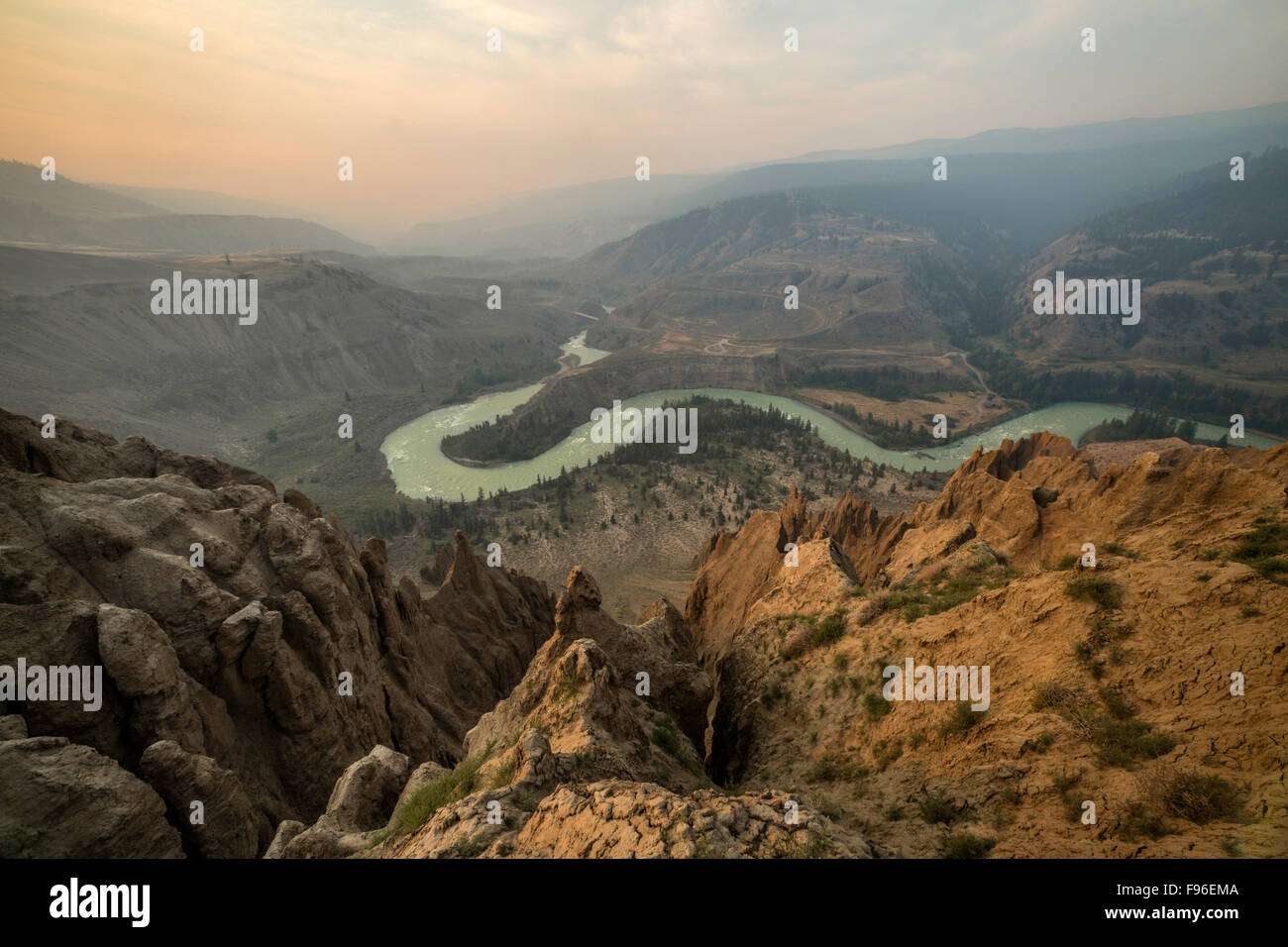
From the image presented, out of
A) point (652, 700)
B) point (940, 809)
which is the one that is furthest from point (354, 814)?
point (940, 809)

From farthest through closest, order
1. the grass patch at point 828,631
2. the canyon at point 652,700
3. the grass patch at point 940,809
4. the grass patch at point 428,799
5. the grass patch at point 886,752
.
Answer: the grass patch at point 828,631
the grass patch at point 886,752
the grass patch at point 428,799
the grass patch at point 940,809
the canyon at point 652,700

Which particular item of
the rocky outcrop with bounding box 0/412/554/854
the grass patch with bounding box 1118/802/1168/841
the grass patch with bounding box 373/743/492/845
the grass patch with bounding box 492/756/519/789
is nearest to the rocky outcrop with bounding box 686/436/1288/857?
the grass patch with bounding box 1118/802/1168/841

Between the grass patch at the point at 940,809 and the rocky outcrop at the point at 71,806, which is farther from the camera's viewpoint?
the grass patch at the point at 940,809

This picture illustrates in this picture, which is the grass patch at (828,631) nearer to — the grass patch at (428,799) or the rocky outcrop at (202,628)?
the grass patch at (428,799)

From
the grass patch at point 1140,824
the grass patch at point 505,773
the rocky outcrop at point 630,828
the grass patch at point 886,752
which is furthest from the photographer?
the grass patch at point 886,752

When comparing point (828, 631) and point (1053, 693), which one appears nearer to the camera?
point (1053, 693)

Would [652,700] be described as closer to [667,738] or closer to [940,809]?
[667,738]

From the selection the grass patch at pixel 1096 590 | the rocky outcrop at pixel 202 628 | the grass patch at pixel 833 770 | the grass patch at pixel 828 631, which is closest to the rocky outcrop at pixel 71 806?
the rocky outcrop at pixel 202 628
